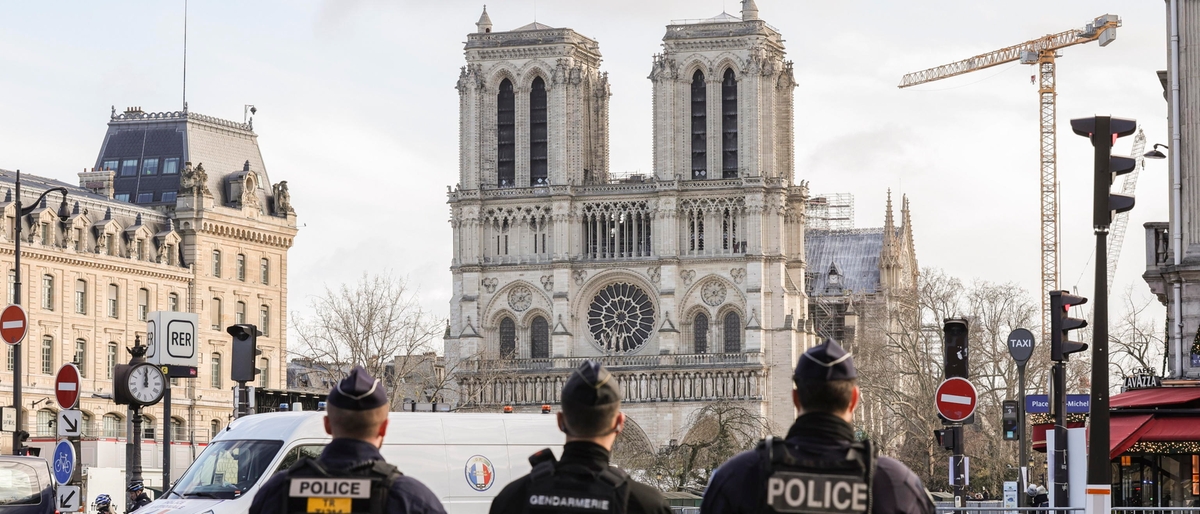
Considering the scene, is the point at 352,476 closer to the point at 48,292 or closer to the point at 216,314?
the point at 48,292

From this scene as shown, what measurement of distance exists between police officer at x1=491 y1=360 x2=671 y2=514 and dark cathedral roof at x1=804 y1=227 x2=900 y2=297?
430 ft

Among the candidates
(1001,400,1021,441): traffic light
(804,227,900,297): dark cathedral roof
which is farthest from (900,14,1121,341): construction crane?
(1001,400,1021,441): traffic light

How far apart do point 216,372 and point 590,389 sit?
88808mm

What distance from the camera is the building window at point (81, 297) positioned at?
8844cm

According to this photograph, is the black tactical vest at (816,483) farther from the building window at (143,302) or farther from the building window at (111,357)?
the building window at (143,302)

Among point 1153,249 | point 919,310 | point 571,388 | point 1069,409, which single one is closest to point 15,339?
point 1069,409

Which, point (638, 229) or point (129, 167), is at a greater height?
point (129, 167)

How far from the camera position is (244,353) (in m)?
28.4

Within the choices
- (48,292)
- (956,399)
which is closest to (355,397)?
(956,399)

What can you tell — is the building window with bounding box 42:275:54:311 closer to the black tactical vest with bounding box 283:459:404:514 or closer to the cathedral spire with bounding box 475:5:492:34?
the cathedral spire with bounding box 475:5:492:34

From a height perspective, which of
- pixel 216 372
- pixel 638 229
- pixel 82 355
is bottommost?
pixel 216 372

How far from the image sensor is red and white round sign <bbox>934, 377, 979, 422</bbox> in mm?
21688

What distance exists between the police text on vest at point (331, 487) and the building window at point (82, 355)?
3199 inches

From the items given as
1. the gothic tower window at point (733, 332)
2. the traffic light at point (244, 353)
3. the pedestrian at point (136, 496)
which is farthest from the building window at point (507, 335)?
the pedestrian at point (136, 496)
